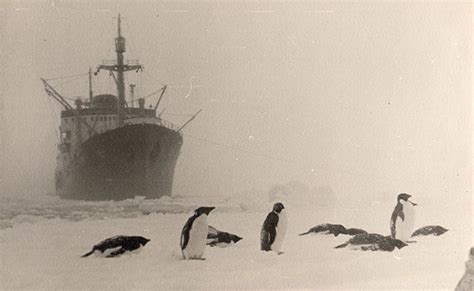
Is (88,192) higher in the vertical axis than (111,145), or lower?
lower

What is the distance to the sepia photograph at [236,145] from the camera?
2.21 meters

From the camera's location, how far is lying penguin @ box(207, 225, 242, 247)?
2.29m

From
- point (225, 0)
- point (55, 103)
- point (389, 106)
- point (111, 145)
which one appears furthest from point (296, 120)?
point (55, 103)

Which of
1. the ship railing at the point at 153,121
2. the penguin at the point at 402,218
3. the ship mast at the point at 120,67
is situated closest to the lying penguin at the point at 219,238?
the ship railing at the point at 153,121

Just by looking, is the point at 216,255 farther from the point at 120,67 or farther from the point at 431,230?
the point at 431,230

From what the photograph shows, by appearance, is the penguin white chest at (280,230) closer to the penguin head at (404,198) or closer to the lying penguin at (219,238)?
the lying penguin at (219,238)

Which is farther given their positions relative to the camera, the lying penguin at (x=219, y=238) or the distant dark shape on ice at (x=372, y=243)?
the distant dark shape on ice at (x=372, y=243)

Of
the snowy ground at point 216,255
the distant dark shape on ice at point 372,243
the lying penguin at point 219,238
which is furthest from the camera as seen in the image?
the distant dark shape on ice at point 372,243

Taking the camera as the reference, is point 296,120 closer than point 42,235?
No

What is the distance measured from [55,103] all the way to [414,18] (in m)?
1.42

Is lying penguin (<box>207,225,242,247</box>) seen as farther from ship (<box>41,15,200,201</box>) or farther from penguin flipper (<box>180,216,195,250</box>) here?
ship (<box>41,15,200,201</box>)

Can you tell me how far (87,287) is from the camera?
219cm

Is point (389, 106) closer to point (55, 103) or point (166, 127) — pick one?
point (166, 127)

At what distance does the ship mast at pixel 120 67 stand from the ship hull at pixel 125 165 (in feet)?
0.25
